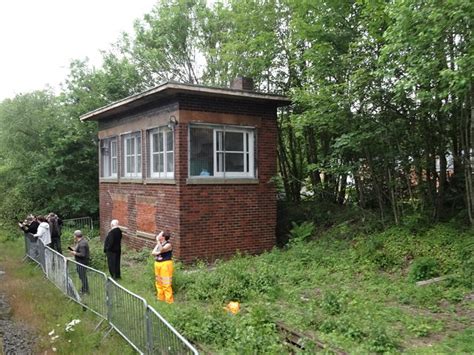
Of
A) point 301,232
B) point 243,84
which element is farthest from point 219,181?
point 243,84

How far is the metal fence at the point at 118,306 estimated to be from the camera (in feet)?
16.8

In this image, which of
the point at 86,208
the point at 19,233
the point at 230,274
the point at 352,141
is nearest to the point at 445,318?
the point at 230,274

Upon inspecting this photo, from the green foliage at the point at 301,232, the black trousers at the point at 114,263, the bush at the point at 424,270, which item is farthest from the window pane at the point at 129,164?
the bush at the point at 424,270

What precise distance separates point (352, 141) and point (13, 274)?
10.4 metres

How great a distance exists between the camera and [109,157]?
1661cm

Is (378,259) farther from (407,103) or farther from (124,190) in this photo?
(124,190)

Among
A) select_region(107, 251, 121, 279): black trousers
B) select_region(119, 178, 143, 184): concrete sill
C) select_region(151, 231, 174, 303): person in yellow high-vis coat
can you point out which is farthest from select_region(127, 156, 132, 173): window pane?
select_region(151, 231, 174, 303): person in yellow high-vis coat

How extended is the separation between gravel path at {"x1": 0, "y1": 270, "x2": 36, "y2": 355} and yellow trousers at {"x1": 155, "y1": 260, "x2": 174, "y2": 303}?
2.33 metres

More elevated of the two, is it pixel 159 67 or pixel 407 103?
pixel 159 67

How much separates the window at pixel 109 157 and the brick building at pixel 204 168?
2.25m

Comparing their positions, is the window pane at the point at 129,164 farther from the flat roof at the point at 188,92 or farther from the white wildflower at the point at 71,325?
the white wildflower at the point at 71,325

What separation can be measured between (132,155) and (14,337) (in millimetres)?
7724

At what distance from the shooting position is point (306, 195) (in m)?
15.6

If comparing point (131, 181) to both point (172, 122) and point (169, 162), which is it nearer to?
point (169, 162)
